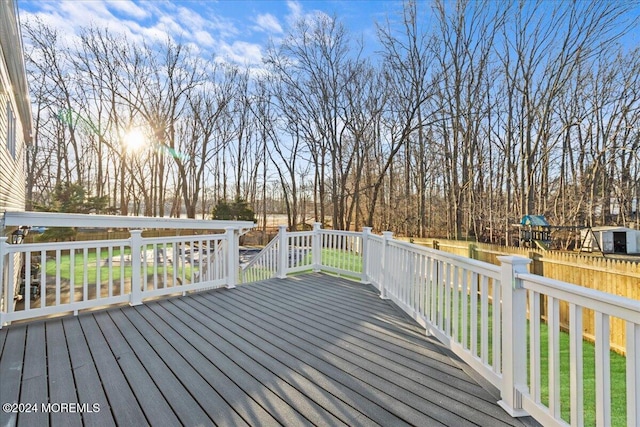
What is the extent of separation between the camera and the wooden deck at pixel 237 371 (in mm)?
1823

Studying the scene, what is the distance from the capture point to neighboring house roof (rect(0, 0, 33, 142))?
372 centimetres

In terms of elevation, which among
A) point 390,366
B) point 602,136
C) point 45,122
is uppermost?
point 45,122

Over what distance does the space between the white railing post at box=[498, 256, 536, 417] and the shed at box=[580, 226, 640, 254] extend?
10.2m

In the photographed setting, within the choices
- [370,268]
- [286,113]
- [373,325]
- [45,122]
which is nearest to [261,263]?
[370,268]

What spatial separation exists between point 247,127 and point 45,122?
35.5 feet

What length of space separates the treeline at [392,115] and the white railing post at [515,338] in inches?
467

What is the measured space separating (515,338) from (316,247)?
4.52 meters

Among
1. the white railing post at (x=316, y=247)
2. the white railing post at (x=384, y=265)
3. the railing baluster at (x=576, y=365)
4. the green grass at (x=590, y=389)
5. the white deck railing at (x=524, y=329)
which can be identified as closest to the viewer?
the white deck railing at (x=524, y=329)

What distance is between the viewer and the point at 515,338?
73.3 inches

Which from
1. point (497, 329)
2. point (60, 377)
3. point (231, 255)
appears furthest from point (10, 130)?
point (497, 329)

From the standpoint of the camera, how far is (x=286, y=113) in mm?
16672

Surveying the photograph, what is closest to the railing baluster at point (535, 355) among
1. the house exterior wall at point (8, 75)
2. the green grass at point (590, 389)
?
the green grass at point (590, 389)

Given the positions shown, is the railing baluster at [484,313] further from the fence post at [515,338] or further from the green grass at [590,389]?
the green grass at [590,389]

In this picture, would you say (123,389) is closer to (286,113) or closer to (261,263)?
(261,263)
